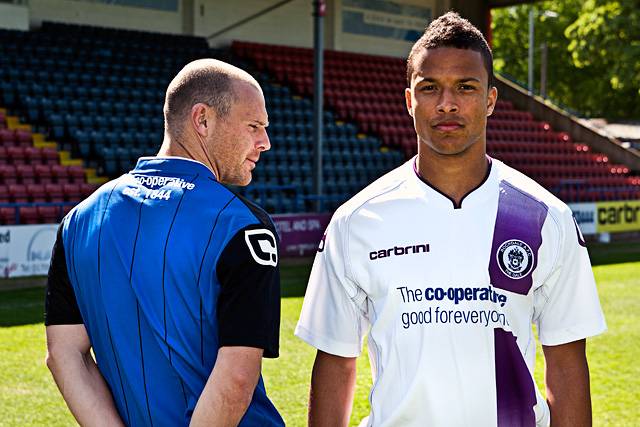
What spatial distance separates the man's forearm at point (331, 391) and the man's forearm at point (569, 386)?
0.54 meters

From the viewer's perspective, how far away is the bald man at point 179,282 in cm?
201

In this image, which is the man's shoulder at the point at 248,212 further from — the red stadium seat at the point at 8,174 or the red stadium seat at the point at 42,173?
the red stadium seat at the point at 42,173

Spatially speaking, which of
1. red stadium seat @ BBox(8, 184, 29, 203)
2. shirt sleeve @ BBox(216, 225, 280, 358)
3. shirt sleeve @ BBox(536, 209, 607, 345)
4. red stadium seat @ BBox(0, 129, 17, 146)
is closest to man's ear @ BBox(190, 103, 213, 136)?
shirt sleeve @ BBox(216, 225, 280, 358)

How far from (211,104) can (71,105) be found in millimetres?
15972

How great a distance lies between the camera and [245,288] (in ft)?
6.57

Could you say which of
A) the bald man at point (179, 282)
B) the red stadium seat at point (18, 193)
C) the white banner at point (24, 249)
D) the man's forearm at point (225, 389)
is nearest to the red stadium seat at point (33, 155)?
the red stadium seat at point (18, 193)

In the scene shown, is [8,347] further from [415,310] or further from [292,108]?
[292,108]

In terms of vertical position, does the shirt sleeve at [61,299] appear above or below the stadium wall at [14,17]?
below

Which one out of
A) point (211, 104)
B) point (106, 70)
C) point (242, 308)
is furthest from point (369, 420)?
point (106, 70)

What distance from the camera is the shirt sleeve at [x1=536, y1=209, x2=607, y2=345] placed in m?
2.25

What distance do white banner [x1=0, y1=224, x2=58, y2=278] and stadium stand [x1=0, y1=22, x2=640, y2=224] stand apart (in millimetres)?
802

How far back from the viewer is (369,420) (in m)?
2.32

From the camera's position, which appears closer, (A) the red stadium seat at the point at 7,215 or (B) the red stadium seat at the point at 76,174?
(A) the red stadium seat at the point at 7,215

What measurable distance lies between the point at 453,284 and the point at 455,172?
32 cm
